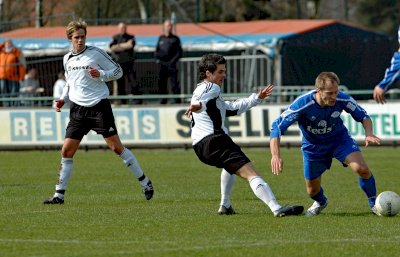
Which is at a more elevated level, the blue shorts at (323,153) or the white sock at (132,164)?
the blue shorts at (323,153)

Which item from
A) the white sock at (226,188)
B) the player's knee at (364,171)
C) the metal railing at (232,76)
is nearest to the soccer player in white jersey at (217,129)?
the white sock at (226,188)

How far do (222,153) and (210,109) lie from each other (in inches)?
19.2

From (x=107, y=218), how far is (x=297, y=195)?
3872 mm

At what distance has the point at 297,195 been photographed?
1554 centimetres

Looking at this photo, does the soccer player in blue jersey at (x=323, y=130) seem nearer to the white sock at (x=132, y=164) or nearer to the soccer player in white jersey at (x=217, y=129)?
the soccer player in white jersey at (x=217, y=129)

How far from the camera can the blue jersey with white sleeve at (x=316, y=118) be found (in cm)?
1231

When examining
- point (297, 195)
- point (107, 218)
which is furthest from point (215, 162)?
point (297, 195)

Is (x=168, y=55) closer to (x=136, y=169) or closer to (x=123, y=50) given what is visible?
(x=123, y=50)

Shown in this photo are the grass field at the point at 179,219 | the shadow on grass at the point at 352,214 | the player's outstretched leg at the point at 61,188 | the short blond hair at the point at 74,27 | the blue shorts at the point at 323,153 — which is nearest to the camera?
the grass field at the point at 179,219

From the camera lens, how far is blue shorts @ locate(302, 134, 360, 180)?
12602 mm

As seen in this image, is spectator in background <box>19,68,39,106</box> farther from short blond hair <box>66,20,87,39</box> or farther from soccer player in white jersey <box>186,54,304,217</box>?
soccer player in white jersey <box>186,54,304,217</box>

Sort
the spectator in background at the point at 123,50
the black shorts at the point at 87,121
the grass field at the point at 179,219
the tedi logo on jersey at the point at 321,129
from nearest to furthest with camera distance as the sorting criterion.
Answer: the grass field at the point at 179,219 → the tedi logo on jersey at the point at 321,129 → the black shorts at the point at 87,121 → the spectator in background at the point at 123,50

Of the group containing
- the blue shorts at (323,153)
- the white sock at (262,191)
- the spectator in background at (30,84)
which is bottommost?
the spectator in background at (30,84)

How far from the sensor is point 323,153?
41.6ft
